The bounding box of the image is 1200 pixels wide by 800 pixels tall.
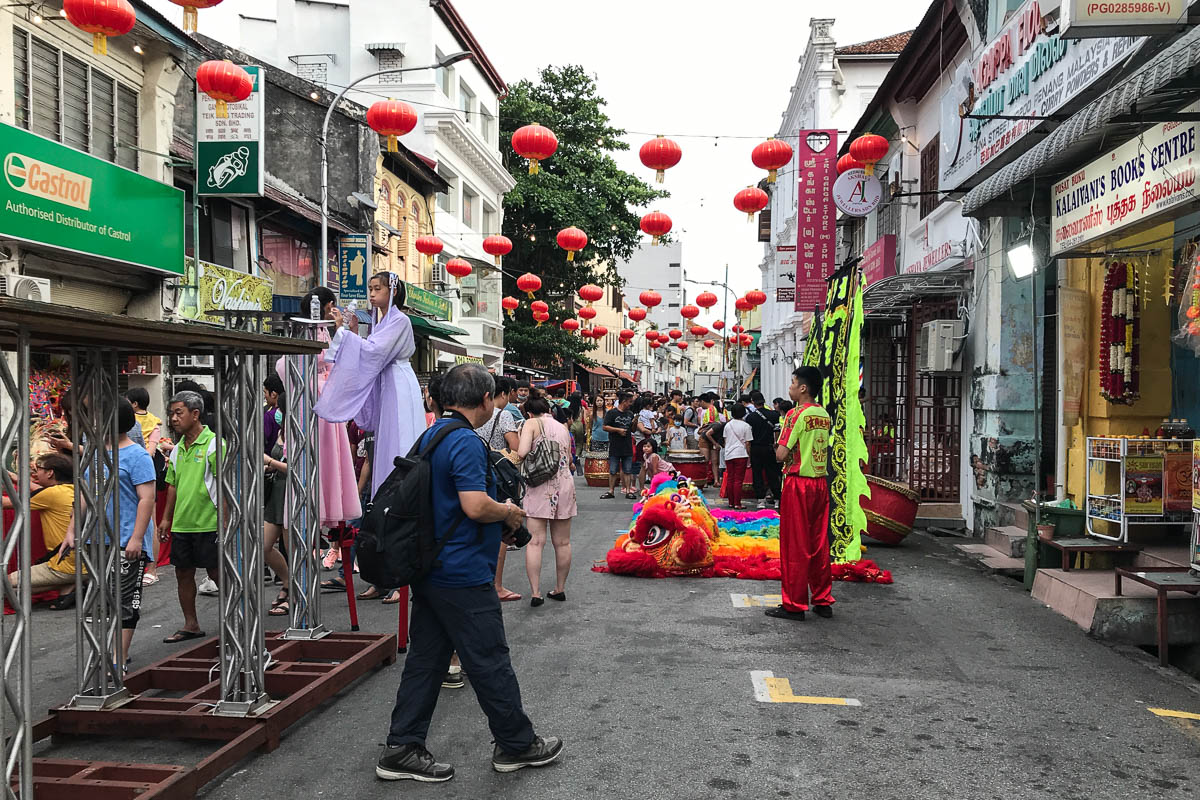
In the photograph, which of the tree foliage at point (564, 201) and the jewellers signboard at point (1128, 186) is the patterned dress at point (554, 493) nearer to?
the jewellers signboard at point (1128, 186)

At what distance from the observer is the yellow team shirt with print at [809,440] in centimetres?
721

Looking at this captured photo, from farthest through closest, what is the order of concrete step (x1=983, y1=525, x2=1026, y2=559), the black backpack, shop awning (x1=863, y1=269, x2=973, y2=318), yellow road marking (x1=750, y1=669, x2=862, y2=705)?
shop awning (x1=863, y1=269, x2=973, y2=318)
concrete step (x1=983, y1=525, x2=1026, y2=559)
yellow road marking (x1=750, y1=669, x2=862, y2=705)
the black backpack

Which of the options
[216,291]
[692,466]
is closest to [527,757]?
[216,291]

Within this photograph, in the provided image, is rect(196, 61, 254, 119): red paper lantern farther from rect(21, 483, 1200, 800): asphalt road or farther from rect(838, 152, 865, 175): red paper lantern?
rect(838, 152, 865, 175): red paper lantern

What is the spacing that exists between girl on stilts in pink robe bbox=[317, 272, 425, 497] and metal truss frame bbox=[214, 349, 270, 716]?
0.86 meters

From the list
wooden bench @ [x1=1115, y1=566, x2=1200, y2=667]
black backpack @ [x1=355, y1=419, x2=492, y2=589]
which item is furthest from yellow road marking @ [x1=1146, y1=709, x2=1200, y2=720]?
black backpack @ [x1=355, y1=419, x2=492, y2=589]

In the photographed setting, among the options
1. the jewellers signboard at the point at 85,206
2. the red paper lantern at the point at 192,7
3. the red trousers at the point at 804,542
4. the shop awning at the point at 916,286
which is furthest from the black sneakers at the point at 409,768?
the shop awning at the point at 916,286

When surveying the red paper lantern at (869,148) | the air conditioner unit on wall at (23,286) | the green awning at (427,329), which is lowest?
the air conditioner unit on wall at (23,286)

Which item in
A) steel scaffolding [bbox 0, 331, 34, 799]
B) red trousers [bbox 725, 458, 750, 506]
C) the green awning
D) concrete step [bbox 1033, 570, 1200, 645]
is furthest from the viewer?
the green awning

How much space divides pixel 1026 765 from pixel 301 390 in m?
4.59

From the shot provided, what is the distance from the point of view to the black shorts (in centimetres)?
633

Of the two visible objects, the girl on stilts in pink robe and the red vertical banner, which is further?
the red vertical banner

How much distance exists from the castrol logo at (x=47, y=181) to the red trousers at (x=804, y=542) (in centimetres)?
923

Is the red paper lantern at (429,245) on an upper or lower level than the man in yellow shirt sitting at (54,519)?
upper
